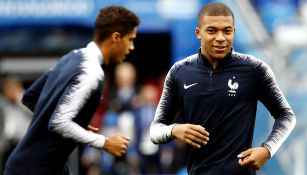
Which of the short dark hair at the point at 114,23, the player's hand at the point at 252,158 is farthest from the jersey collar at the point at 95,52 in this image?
the player's hand at the point at 252,158

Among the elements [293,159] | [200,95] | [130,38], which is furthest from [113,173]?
[200,95]

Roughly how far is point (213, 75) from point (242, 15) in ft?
26.4

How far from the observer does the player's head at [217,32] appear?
23.3ft

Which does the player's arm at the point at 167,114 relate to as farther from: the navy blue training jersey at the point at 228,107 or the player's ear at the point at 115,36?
the player's ear at the point at 115,36

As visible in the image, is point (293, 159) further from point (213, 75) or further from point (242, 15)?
point (213, 75)

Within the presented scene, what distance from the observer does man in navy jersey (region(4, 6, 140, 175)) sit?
25.8 ft

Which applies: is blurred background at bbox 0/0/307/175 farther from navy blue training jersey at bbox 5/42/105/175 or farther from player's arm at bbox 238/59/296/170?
player's arm at bbox 238/59/296/170

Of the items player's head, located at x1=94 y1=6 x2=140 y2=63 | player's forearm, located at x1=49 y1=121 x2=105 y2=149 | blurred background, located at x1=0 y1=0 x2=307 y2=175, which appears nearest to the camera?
player's forearm, located at x1=49 y1=121 x2=105 y2=149

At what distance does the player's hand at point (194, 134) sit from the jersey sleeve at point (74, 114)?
1.16 metres

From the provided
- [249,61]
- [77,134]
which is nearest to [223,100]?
[249,61]

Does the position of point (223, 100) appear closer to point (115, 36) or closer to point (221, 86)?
point (221, 86)

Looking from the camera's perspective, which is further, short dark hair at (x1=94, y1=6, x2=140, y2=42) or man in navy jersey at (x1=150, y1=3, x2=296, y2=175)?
short dark hair at (x1=94, y1=6, x2=140, y2=42)

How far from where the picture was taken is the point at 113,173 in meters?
14.5

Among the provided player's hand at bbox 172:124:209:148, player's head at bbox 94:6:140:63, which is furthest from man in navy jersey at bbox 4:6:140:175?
player's hand at bbox 172:124:209:148
